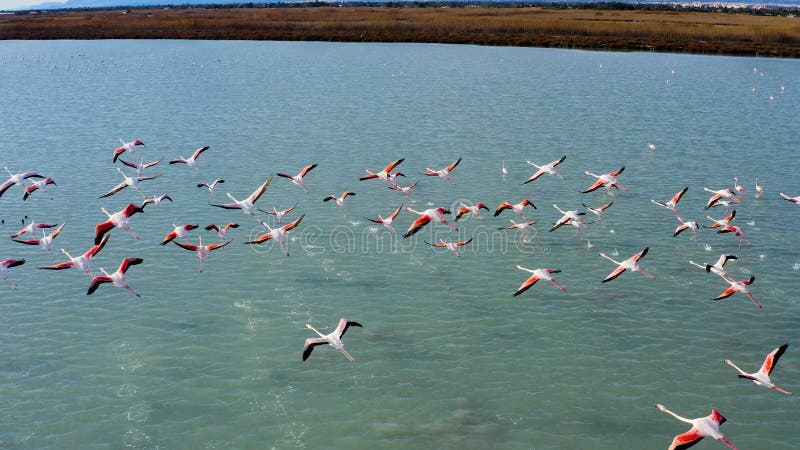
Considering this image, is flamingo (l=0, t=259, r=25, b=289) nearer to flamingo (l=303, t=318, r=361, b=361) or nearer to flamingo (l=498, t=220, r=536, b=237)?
flamingo (l=303, t=318, r=361, b=361)

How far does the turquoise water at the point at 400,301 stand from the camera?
18078 mm

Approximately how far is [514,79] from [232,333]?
2383 inches

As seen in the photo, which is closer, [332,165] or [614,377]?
[614,377]

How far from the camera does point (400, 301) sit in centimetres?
2419

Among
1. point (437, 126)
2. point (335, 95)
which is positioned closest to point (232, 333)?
point (437, 126)

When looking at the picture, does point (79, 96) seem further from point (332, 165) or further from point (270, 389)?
point (270, 389)

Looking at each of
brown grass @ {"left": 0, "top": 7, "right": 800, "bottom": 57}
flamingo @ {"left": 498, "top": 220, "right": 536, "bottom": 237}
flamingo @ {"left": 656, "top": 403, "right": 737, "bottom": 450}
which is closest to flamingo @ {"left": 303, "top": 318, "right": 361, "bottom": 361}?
flamingo @ {"left": 656, "top": 403, "right": 737, "bottom": 450}

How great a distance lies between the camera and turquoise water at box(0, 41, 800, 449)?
18.1 metres

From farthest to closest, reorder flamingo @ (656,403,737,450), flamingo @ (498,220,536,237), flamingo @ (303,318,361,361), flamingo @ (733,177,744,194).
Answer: flamingo @ (733,177,744,194)
flamingo @ (498,220,536,237)
flamingo @ (303,318,361,361)
flamingo @ (656,403,737,450)

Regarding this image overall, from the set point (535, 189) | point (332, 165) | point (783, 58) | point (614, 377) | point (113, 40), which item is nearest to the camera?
point (614, 377)

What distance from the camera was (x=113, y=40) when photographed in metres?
128

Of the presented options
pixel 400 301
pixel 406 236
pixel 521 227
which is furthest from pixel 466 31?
pixel 400 301

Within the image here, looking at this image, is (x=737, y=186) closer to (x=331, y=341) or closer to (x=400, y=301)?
(x=400, y=301)

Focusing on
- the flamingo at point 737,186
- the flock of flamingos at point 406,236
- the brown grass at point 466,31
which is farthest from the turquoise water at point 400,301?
the brown grass at point 466,31
